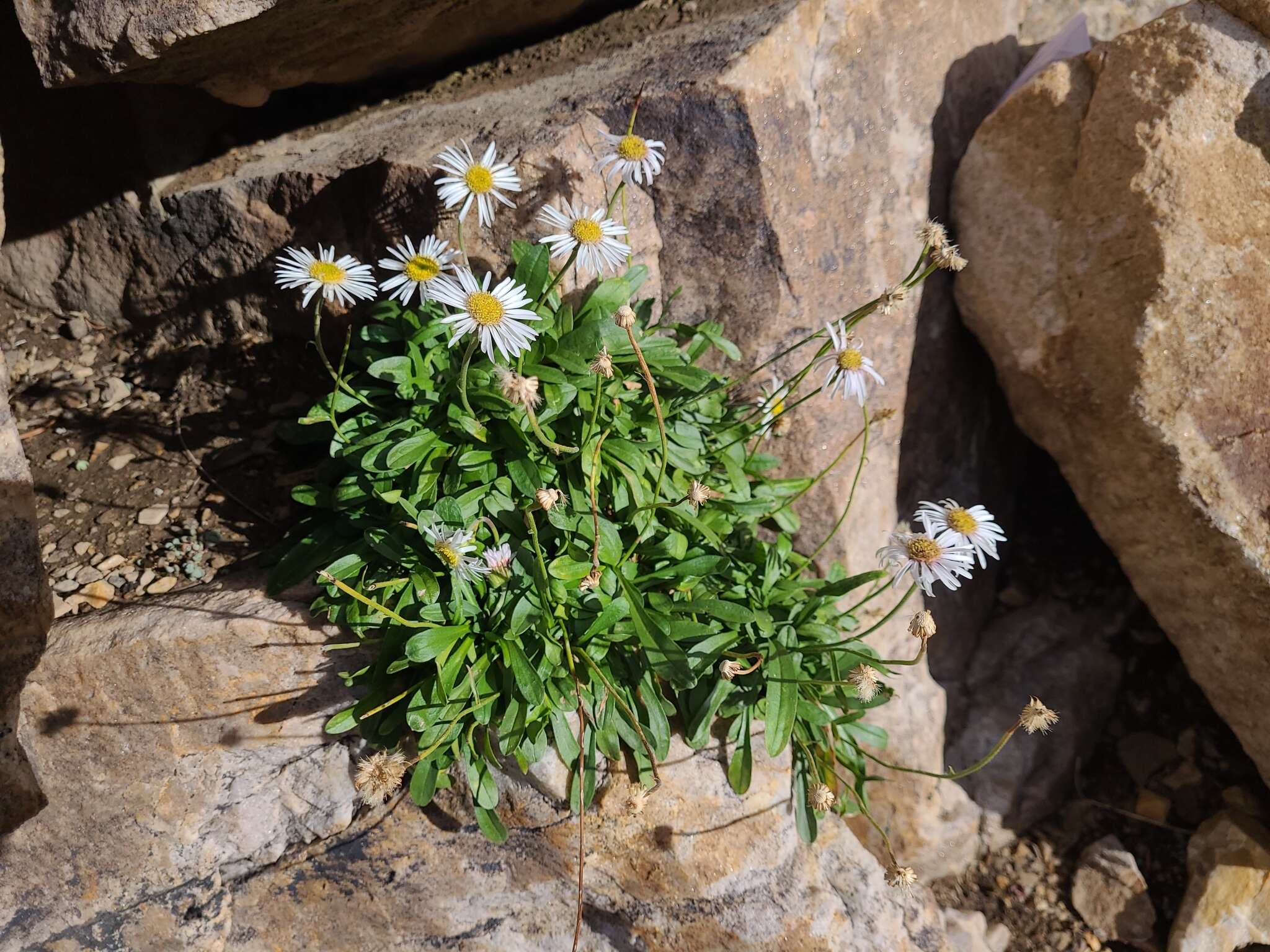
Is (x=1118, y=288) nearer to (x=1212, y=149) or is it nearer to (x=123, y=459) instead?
(x=1212, y=149)

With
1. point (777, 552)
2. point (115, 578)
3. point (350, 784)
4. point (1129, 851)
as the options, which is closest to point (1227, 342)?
point (777, 552)

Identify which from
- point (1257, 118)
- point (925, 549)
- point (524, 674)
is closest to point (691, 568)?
point (524, 674)

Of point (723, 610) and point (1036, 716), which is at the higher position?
point (723, 610)

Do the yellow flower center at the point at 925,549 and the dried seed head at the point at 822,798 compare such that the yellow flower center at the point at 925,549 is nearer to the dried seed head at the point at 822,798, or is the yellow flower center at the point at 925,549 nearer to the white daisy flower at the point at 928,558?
the white daisy flower at the point at 928,558

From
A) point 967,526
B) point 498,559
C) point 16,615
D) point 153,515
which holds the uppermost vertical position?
point 153,515

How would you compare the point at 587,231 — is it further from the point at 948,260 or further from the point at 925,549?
the point at 925,549

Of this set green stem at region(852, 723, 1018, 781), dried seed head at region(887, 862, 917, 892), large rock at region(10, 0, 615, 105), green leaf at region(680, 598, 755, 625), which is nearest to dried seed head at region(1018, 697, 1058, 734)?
green stem at region(852, 723, 1018, 781)

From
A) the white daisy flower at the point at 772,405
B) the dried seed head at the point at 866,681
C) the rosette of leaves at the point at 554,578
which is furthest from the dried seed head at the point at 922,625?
the white daisy flower at the point at 772,405
